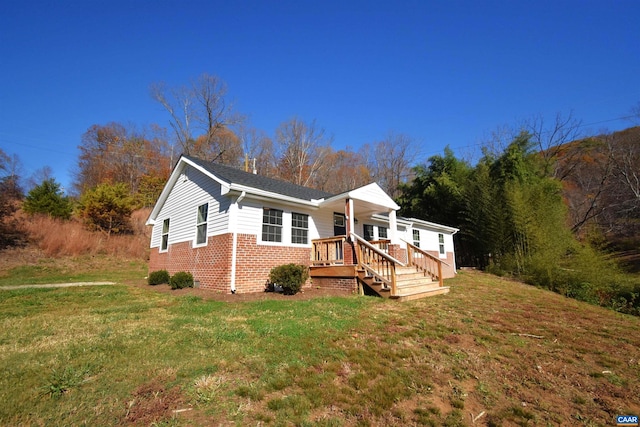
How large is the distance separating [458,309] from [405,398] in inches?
181

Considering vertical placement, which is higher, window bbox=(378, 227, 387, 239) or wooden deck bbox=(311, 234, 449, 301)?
window bbox=(378, 227, 387, 239)

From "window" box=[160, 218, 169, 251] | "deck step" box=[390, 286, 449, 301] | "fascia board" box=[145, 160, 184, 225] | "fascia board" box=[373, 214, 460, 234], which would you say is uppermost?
"fascia board" box=[145, 160, 184, 225]

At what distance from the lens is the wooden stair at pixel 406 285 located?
8.02 metres

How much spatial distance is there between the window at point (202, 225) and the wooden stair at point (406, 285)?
5648 millimetres

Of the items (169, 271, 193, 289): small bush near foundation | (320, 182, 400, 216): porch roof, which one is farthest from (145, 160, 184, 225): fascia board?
(320, 182, 400, 216): porch roof

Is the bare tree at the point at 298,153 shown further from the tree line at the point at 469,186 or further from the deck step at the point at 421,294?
the deck step at the point at 421,294

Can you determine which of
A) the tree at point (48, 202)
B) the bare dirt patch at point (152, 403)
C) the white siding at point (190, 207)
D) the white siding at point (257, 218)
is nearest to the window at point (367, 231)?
the white siding at point (257, 218)

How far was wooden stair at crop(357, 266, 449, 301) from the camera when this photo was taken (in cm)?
802

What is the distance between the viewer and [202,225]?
1053cm

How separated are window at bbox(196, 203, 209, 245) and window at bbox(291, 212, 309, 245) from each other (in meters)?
3.08

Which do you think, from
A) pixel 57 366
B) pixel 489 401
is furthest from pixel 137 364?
pixel 489 401

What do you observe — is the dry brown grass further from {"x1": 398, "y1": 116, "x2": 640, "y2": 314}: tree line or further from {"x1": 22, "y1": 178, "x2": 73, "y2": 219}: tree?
{"x1": 398, "y1": 116, "x2": 640, "y2": 314}: tree line

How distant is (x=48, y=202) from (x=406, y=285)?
22.9 m

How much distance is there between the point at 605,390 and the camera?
123 inches
